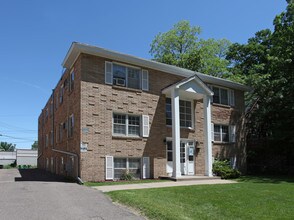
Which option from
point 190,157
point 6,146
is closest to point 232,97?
point 190,157

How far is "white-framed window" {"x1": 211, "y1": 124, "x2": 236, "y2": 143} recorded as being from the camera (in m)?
23.0

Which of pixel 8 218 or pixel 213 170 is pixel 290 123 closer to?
pixel 213 170

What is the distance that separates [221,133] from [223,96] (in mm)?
2789

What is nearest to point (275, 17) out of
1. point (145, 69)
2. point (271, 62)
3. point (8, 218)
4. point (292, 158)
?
point (271, 62)

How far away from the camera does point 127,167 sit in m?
17.8

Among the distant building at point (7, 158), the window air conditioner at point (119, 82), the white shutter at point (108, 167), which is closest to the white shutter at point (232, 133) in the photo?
the window air conditioner at point (119, 82)

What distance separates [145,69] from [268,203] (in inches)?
440

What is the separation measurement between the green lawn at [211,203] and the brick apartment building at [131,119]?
17.0ft

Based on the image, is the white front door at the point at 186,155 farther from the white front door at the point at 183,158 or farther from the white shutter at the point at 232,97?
the white shutter at the point at 232,97

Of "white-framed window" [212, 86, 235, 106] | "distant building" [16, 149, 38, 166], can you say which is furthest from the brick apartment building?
"distant building" [16, 149, 38, 166]

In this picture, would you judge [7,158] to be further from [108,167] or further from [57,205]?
[57,205]

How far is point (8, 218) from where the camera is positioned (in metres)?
7.74

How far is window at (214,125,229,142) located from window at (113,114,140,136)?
7046mm

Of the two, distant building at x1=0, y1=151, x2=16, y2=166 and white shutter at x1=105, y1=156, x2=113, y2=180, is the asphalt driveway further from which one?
distant building at x1=0, y1=151, x2=16, y2=166
